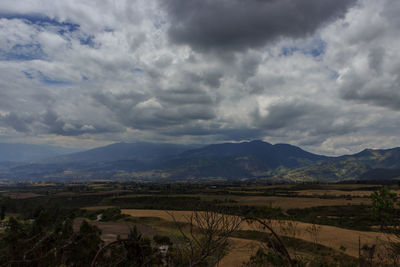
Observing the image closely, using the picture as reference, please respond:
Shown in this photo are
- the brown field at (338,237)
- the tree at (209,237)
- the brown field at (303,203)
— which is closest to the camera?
the tree at (209,237)

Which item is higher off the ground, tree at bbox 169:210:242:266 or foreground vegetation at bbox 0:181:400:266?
tree at bbox 169:210:242:266

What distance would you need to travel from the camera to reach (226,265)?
33438 mm

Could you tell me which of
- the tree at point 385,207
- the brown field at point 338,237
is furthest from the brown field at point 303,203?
the tree at point 385,207

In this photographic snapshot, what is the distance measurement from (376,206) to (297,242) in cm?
3868

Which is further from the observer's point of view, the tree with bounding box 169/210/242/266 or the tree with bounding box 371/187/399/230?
the tree with bounding box 371/187/399/230

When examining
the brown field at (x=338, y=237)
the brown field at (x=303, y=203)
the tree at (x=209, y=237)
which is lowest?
the brown field at (x=303, y=203)

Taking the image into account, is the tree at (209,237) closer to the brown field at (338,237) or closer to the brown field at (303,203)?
the brown field at (338,237)

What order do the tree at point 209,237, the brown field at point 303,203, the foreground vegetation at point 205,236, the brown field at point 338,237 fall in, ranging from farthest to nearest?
the brown field at point 303,203, the brown field at point 338,237, the foreground vegetation at point 205,236, the tree at point 209,237

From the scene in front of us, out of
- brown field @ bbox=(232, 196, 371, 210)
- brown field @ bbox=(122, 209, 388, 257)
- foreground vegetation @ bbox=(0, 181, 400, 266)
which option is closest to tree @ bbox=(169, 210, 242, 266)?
foreground vegetation @ bbox=(0, 181, 400, 266)

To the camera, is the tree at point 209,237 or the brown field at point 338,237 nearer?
the tree at point 209,237

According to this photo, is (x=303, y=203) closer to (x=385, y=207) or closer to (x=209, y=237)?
(x=385, y=207)

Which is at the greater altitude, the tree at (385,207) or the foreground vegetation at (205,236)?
the tree at (385,207)

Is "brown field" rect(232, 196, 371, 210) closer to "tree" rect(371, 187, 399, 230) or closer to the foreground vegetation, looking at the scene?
the foreground vegetation

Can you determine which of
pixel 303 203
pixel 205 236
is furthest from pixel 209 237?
pixel 303 203
